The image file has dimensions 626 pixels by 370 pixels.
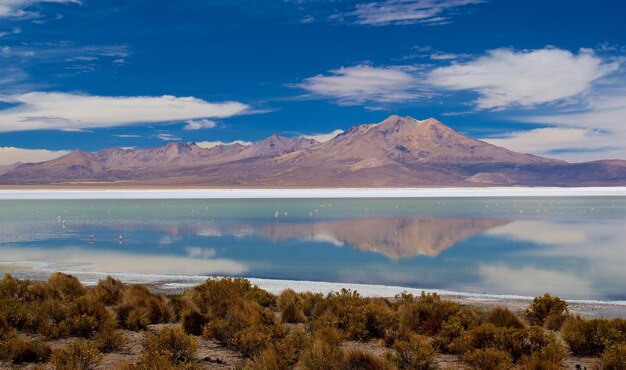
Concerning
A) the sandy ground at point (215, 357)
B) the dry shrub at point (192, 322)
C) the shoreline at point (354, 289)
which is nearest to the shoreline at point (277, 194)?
the shoreline at point (354, 289)

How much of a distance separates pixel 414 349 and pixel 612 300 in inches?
263

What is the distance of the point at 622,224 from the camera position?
28.6 metres

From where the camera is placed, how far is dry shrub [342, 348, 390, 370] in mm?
5953

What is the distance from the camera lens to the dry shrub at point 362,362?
595 centimetres

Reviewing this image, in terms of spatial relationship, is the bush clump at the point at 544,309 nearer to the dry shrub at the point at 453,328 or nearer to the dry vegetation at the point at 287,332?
the dry vegetation at the point at 287,332

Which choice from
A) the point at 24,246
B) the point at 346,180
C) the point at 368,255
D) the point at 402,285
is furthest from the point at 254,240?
the point at 346,180

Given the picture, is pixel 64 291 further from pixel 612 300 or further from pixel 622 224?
pixel 622 224

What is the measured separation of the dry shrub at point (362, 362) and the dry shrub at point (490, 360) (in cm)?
104

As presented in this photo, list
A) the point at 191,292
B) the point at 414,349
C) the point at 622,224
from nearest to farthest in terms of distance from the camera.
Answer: the point at 414,349 → the point at 191,292 → the point at 622,224

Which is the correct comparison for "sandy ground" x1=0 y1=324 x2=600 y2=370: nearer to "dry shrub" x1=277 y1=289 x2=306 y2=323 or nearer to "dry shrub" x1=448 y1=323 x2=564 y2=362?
"dry shrub" x1=448 y1=323 x2=564 y2=362

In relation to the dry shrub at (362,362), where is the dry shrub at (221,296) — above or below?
above

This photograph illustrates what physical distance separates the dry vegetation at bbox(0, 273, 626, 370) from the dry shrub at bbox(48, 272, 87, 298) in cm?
15

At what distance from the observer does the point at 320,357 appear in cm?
605

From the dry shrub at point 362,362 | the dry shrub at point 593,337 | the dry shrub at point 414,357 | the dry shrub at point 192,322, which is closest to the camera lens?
the dry shrub at point 362,362
